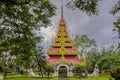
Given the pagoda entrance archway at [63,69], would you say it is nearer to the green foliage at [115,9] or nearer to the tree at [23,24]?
the tree at [23,24]

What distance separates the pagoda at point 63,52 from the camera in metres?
54.6

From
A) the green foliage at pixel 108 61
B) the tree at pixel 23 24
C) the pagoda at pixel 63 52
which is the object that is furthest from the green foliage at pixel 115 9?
the green foliage at pixel 108 61

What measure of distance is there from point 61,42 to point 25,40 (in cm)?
4089

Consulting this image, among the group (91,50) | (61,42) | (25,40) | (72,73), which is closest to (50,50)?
(61,42)

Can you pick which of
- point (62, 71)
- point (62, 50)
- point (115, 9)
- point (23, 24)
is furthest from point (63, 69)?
point (115, 9)

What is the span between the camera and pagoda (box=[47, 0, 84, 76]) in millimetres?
54594

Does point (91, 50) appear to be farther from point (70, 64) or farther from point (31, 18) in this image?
point (31, 18)

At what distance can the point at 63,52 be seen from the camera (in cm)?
5597

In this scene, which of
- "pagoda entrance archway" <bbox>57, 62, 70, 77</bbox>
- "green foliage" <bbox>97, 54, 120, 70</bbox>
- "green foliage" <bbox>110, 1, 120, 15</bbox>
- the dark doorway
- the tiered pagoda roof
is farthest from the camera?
"green foliage" <bbox>97, 54, 120, 70</bbox>

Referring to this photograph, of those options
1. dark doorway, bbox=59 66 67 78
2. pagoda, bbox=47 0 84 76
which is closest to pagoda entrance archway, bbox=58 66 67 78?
dark doorway, bbox=59 66 67 78

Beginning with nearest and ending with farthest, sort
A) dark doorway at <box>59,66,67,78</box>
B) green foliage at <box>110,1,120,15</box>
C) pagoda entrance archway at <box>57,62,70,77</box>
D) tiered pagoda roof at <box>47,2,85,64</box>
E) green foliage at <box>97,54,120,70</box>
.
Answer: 1. green foliage at <box>110,1,120,15</box>
2. pagoda entrance archway at <box>57,62,70,77</box>
3. tiered pagoda roof at <box>47,2,85,64</box>
4. dark doorway at <box>59,66,67,78</box>
5. green foliage at <box>97,54,120,70</box>

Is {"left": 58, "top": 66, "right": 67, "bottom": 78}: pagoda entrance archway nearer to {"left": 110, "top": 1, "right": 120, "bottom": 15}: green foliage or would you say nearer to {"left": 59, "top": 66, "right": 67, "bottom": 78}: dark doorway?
{"left": 59, "top": 66, "right": 67, "bottom": 78}: dark doorway

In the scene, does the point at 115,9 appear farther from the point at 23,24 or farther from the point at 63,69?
the point at 63,69

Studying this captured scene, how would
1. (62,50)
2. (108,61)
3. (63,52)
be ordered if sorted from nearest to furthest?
(63,52) → (62,50) → (108,61)
